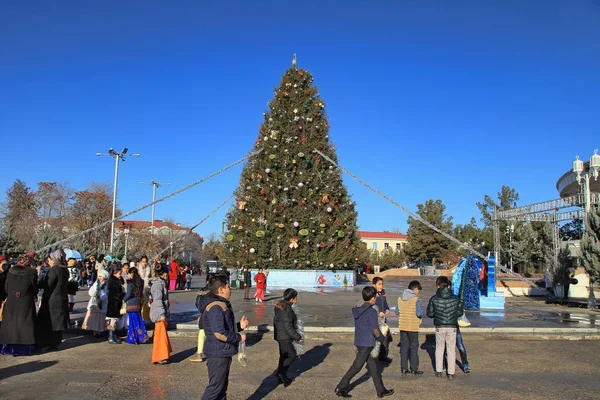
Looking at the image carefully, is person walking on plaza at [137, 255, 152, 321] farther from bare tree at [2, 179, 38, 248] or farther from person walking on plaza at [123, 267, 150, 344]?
bare tree at [2, 179, 38, 248]

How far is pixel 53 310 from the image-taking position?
9461 mm

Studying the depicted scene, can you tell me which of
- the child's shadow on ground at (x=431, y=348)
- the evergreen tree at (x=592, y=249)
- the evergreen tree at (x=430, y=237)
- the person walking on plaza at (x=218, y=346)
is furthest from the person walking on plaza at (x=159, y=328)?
the evergreen tree at (x=430, y=237)

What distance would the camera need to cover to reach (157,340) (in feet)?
28.0

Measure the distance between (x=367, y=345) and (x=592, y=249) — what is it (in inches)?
687

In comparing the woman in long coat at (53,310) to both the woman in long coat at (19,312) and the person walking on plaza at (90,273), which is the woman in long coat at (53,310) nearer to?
the woman in long coat at (19,312)

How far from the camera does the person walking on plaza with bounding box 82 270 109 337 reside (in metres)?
10.8

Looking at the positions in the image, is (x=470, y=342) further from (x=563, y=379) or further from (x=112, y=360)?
(x=112, y=360)

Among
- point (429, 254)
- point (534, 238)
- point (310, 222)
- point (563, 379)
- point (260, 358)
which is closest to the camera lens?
point (563, 379)

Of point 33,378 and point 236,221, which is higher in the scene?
point 236,221

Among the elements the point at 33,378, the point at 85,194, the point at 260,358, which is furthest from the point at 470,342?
the point at 85,194

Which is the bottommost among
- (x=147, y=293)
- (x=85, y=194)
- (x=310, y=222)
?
(x=147, y=293)

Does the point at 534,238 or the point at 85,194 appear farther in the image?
the point at 85,194

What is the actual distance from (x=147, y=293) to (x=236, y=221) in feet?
55.7

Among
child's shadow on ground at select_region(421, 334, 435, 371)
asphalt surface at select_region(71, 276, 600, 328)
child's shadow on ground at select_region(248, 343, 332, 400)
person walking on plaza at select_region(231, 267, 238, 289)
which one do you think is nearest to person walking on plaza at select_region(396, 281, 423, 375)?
child's shadow on ground at select_region(421, 334, 435, 371)
